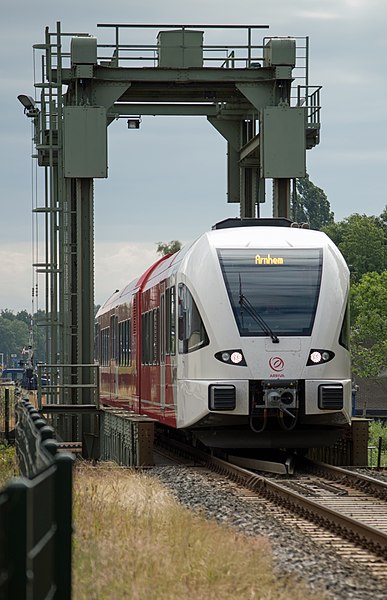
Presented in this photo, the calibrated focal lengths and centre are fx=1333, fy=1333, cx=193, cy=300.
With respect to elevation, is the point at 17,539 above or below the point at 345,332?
below

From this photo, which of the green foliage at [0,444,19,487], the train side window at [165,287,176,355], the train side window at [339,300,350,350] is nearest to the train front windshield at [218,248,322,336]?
the train side window at [339,300,350,350]

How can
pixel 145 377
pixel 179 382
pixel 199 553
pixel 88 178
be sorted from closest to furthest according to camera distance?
pixel 199 553 → pixel 179 382 → pixel 145 377 → pixel 88 178

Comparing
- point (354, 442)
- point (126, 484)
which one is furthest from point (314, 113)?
point (126, 484)

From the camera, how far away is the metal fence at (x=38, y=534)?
202 inches

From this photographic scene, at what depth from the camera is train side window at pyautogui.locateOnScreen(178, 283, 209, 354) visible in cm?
1859

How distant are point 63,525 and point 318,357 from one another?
39.7 ft

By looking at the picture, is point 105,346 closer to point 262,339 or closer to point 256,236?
point 256,236

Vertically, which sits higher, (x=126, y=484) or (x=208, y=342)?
(x=208, y=342)

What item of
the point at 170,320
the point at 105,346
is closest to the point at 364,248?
the point at 105,346

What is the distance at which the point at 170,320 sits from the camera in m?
20.7

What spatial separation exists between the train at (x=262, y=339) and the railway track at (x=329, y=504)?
2.32 feet

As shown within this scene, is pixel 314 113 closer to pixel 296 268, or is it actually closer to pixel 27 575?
pixel 296 268

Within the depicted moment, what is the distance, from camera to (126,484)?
1591 centimetres

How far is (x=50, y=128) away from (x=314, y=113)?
18.4 feet
